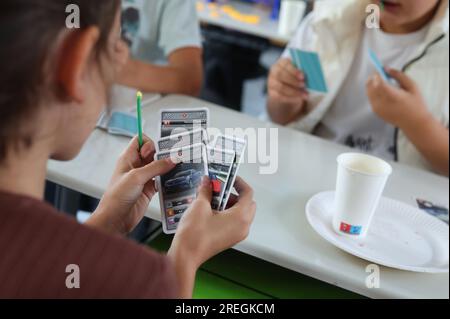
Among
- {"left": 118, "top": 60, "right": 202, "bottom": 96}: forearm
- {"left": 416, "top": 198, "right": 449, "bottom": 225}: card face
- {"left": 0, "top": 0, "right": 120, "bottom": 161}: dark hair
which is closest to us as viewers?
{"left": 0, "top": 0, "right": 120, "bottom": 161}: dark hair

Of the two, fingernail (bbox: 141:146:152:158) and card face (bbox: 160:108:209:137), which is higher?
card face (bbox: 160:108:209:137)

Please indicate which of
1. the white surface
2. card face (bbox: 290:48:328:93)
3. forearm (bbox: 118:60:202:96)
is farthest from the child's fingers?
the white surface

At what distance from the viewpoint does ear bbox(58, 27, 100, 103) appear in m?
0.36

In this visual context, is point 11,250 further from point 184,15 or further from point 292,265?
point 184,15

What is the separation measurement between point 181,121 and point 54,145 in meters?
0.13

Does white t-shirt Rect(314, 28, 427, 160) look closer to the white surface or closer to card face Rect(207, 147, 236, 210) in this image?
card face Rect(207, 147, 236, 210)

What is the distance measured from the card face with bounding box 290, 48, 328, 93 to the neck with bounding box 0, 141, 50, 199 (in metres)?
0.89

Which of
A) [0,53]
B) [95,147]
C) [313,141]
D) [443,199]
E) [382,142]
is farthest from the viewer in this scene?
[382,142]

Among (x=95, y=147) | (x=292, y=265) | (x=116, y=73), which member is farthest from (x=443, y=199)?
(x=116, y=73)

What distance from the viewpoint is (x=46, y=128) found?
387 mm

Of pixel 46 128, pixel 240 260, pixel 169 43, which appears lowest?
pixel 240 260

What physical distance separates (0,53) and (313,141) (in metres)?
0.89

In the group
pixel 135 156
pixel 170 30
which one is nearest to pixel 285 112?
pixel 170 30

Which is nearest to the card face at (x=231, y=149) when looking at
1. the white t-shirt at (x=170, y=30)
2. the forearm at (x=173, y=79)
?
the forearm at (x=173, y=79)
